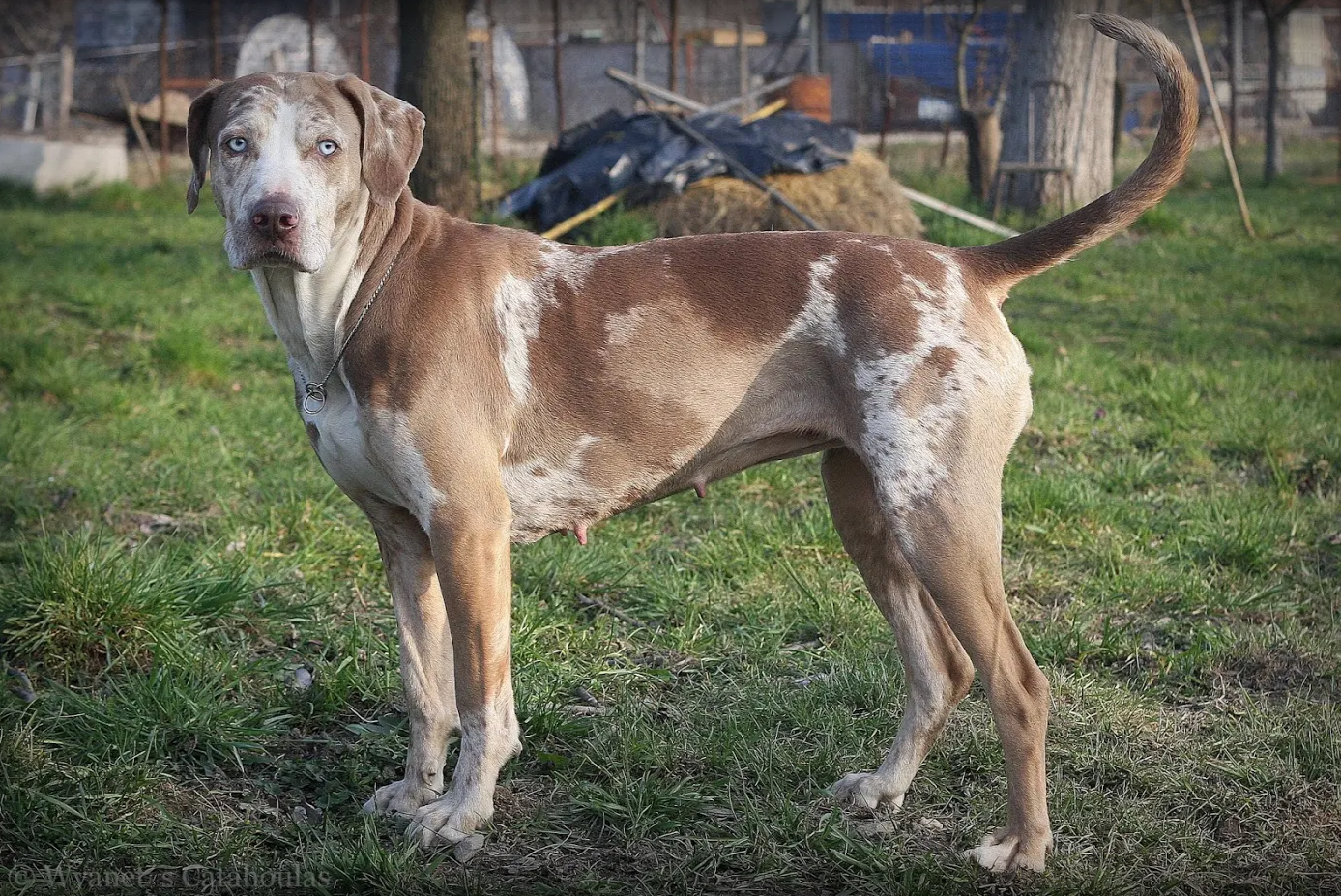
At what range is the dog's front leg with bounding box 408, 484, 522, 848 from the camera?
9.23 feet

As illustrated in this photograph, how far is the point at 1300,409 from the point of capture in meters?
5.98

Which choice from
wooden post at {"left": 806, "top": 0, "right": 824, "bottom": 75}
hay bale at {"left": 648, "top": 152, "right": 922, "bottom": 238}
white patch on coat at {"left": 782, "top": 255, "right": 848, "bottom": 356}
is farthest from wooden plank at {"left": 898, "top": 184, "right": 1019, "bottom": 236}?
white patch on coat at {"left": 782, "top": 255, "right": 848, "bottom": 356}

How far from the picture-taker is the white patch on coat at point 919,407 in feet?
9.07

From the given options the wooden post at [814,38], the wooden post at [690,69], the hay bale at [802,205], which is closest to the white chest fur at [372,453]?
the hay bale at [802,205]

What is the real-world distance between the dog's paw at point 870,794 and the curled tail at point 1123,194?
4.05 feet

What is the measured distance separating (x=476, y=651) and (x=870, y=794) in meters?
1.04

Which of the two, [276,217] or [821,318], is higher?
[276,217]

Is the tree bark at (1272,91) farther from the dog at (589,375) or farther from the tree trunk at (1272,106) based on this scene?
the dog at (589,375)

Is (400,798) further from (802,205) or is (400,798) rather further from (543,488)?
(802,205)

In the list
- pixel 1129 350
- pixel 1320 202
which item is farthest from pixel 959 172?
pixel 1129 350

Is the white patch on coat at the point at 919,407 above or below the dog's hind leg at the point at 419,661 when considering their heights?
above

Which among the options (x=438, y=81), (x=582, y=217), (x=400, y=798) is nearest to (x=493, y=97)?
(x=438, y=81)

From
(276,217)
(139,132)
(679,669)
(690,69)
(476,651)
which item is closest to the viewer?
(276,217)

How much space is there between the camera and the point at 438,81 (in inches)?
365
